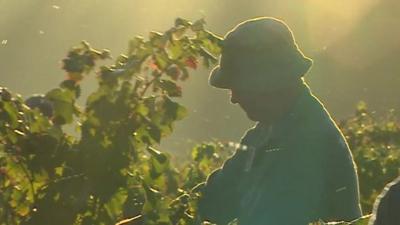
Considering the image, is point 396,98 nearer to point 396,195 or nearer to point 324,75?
point 324,75

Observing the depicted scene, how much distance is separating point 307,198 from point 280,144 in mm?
287

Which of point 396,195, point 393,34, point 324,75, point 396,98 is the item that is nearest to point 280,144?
point 396,195

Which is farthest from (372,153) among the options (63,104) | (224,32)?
(224,32)

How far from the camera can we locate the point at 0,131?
3652 mm

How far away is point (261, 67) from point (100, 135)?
59.4 inches

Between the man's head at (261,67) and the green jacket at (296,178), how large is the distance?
13 cm

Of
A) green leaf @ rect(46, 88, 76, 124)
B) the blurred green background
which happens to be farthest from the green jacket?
the blurred green background

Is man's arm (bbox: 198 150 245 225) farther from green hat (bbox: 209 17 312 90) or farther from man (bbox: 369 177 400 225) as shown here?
man (bbox: 369 177 400 225)

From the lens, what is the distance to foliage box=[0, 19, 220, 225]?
3.71m

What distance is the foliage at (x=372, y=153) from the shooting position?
28.0 ft

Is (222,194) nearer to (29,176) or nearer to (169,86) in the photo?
(169,86)

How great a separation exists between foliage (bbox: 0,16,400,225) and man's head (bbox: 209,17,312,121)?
3.91ft

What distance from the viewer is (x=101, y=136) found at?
3812mm

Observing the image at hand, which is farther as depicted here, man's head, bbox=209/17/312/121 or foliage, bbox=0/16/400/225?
man's head, bbox=209/17/312/121
